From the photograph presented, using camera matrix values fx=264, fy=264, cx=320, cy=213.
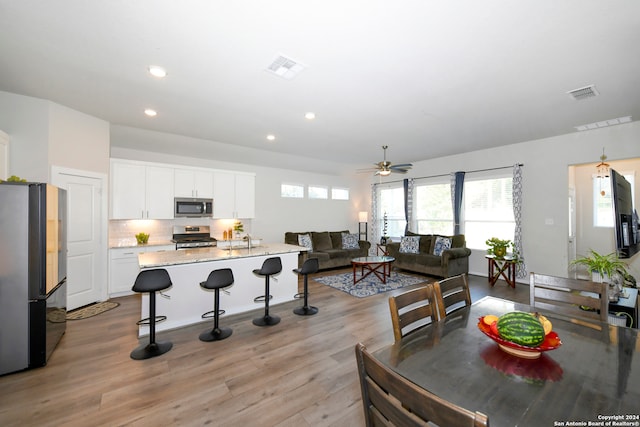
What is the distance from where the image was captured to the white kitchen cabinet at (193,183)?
5.32m

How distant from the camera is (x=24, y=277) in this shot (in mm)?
2367

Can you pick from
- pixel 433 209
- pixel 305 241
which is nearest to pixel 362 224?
pixel 433 209

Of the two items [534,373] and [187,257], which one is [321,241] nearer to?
[187,257]

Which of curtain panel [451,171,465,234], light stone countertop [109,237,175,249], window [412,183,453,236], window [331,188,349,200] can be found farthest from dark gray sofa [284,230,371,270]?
light stone countertop [109,237,175,249]

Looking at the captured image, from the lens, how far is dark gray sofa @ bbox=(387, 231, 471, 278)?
5577mm

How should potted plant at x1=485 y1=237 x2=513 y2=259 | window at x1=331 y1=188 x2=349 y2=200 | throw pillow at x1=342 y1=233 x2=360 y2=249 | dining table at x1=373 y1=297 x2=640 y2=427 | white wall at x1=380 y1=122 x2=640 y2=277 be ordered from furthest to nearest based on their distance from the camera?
window at x1=331 y1=188 x2=349 y2=200
throw pillow at x1=342 y1=233 x2=360 y2=249
potted plant at x1=485 y1=237 x2=513 y2=259
white wall at x1=380 y1=122 x2=640 y2=277
dining table at x1=373 y1=297 x2=640 y2=427

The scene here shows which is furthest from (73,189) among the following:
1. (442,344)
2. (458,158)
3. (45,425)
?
(458,158)

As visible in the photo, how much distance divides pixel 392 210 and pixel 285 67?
6.30 meters

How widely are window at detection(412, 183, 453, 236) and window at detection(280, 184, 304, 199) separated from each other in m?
3.21

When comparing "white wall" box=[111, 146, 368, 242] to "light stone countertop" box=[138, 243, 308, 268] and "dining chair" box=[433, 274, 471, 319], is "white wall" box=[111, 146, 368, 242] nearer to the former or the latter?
"light stone countertop" box=[138, 243, 308, 268]

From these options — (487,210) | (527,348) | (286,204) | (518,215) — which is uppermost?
(286,204)

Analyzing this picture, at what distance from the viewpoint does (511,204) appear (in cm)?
571

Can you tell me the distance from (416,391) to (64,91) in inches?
183

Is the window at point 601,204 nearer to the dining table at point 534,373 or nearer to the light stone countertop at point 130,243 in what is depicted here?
the dining table at point 534,373
